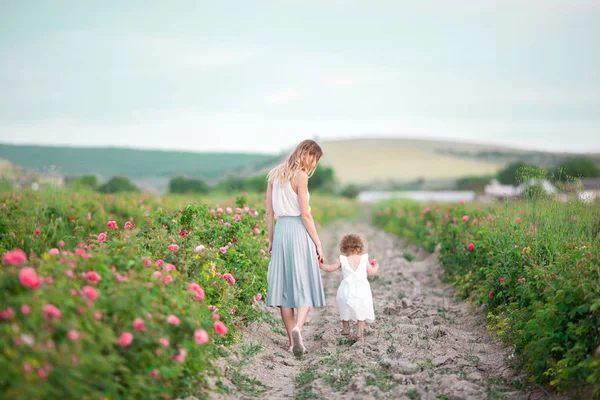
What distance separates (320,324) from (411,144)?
79678mm

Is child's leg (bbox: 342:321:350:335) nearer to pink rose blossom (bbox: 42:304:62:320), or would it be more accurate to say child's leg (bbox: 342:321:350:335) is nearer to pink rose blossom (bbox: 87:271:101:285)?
pink rose blossom (bbox: 87:271:101:285)

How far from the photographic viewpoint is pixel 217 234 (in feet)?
24.2

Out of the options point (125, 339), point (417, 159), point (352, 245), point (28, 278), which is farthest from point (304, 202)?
point (417, 159)

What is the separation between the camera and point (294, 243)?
6.49 meters

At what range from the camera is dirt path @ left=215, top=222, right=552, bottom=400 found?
17.1ft

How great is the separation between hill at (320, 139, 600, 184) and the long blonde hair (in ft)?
219

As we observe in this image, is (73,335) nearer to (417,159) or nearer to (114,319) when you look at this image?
(114,319)

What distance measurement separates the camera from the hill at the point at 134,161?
55188 millimetres

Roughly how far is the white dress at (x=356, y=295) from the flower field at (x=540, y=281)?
1583 mm

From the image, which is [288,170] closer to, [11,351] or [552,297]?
[552,297]

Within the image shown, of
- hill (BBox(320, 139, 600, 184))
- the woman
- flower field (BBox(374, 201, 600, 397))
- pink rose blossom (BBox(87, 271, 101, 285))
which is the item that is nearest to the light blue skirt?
the woman

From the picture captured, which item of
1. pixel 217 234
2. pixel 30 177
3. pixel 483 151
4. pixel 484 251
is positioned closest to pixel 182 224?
pixel 217 234

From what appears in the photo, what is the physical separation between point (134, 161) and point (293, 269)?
5920 centimetres

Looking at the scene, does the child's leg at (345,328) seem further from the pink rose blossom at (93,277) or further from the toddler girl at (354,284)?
the pink rose blossom at (93,277)
